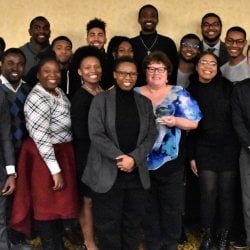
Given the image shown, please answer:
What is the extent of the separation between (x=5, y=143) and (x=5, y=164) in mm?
139

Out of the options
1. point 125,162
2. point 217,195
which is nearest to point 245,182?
point 217,195

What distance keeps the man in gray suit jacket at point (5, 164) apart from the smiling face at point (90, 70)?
54cm

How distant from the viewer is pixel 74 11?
14.9ft

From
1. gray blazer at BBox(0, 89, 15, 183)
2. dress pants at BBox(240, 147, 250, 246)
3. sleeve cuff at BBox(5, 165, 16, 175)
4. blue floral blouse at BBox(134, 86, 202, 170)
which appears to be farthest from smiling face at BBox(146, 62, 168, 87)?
sleeve cuff at BBox(5, 165, 16, 175)

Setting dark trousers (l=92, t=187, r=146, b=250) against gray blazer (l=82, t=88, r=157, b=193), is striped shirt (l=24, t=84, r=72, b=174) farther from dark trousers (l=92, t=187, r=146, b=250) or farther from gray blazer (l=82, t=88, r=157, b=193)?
dark trousers (l=92, t=187, r=146, b=250)

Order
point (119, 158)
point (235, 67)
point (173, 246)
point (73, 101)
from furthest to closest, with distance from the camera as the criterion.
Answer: point (235, 67) < point (173, 246) < point (73, 101) < point (119, 158)

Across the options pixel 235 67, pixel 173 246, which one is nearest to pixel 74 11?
pixel 235 67

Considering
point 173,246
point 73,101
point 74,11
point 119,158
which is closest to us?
point 119,158

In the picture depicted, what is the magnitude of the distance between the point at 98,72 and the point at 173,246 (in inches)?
51.2

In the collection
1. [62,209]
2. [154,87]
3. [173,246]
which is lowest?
[173,246]

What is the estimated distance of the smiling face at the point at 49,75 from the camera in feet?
9.14

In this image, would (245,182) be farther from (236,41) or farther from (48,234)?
(48,234)

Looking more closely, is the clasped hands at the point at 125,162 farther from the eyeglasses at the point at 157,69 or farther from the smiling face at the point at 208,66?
the smiling face at the point at 208,66

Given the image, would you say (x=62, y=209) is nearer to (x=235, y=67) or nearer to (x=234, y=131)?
(x=234, y=131)
